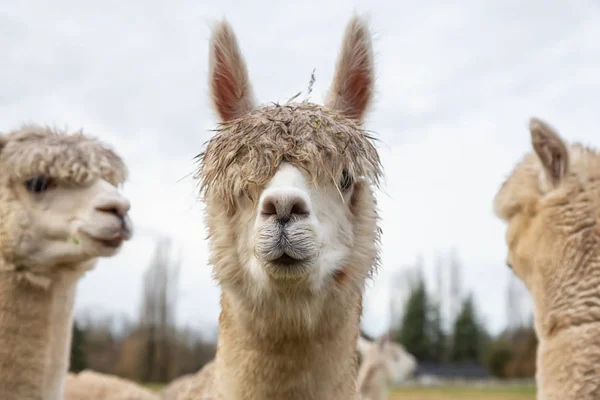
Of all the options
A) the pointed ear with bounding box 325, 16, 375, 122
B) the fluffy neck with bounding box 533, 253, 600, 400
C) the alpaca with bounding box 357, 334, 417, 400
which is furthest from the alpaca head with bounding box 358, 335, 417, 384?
the pointed ear with bounding box 325, 16, 375, 122

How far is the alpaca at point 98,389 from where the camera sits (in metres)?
5.86

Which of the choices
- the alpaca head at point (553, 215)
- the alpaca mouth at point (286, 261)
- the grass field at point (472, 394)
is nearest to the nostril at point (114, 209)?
the alpaca mouth at point (286, 261)

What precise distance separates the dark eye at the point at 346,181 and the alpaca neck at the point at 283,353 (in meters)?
0.50

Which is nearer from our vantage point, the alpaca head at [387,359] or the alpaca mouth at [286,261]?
the alpaca mouth at [286,261]

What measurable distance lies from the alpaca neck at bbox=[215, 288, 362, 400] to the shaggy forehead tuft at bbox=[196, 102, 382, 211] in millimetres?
540

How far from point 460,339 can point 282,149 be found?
5548 cm

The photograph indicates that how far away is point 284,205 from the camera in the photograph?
2.51m

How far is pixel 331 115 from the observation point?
3.17m

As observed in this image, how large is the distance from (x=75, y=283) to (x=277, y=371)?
8.15ft

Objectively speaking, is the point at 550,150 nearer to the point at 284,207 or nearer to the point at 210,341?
the point at 284,207

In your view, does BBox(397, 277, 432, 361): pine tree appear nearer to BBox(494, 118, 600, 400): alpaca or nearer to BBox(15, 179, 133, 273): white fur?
BBox(494, 118, 600, 400): alpaca

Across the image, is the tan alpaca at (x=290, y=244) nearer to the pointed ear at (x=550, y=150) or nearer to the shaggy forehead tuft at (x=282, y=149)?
the shaggy forehead tuft at (x=282, y=149)

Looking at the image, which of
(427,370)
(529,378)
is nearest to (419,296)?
(427,370)

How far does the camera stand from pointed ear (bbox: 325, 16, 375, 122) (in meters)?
3.56
